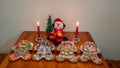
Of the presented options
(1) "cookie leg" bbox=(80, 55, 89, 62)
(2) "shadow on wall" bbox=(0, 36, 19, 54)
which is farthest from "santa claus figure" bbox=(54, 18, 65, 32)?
(2) "shadow on wall" bbox=(0, 36, 19, 54)

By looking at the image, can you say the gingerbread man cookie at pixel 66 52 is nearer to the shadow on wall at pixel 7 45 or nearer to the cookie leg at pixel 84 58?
the cookie leg at pixel 84 58

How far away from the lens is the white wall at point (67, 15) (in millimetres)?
1427

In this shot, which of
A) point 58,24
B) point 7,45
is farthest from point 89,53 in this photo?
point 7,45

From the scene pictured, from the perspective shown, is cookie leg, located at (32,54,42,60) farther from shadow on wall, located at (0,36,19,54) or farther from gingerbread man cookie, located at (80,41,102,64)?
shadow on wall, located at (0,36,19,54)

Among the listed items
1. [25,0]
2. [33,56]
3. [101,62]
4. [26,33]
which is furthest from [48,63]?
[25,0]

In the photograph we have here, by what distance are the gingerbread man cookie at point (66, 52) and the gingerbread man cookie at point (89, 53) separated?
7cm

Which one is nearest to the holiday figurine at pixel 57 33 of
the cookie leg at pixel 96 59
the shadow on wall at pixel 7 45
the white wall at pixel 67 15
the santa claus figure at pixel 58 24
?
the santa claus figure at pixel 58 24

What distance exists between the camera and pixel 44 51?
108 cm

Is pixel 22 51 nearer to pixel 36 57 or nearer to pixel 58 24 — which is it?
pixel 36 57

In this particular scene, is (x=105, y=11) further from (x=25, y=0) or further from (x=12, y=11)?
(x=12, y=11)

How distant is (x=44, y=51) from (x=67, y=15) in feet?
2.03

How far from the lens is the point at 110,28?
157cm

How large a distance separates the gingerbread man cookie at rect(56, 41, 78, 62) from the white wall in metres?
0.44

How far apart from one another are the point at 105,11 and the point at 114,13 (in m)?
0.12
